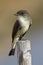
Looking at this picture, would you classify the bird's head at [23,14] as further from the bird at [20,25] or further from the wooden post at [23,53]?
the wooden post at [23,53]

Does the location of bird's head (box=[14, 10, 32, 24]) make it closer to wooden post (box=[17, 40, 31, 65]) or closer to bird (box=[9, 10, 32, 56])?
bird (box=[9, 10, 32, 56])

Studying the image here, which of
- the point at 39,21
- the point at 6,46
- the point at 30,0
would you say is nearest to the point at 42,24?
the point at 39,21

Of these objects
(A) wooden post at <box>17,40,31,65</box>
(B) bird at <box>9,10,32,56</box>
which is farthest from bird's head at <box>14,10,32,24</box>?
(A) wooden post at <box>17,40,31,65</box>

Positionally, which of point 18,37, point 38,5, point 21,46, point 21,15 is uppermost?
point 38,5

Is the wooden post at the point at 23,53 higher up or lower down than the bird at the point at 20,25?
lower down

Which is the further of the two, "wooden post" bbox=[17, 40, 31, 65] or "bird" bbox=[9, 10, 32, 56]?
"bird" bbox=[9, 10, 32, 56]

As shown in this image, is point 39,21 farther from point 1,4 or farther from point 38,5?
point 1,4

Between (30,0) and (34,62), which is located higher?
(30,0)

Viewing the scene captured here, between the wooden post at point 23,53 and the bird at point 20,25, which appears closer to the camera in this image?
the wooden post at point 23,53

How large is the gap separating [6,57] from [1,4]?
0.62 m

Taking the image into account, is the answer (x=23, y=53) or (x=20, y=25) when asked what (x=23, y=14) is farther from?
(x=23, y=53)

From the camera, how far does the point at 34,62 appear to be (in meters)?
3.02

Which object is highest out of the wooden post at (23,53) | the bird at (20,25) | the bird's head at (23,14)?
the bird's head at (23,14)

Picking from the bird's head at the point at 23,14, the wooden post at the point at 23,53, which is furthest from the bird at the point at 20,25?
the wooden post at the point at 23,53
